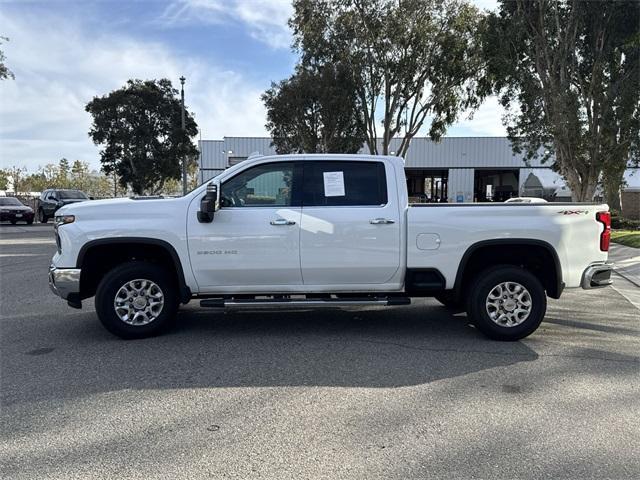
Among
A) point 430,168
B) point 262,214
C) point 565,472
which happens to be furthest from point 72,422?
point 430,168

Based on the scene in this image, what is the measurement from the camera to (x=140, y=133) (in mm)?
32250

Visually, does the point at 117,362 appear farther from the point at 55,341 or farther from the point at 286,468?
the point at 286,468

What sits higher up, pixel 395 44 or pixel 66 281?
pixel 395 44

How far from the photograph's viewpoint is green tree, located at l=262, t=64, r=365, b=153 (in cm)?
2434

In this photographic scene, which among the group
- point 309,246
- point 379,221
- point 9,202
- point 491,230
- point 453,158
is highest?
point 453,158

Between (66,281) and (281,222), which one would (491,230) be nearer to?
(281,222)

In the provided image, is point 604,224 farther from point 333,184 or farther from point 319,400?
point 319,400

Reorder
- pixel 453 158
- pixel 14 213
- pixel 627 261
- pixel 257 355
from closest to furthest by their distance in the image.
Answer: pixel 257 355
pixel 627 261
pixel 14 213
pixel 453 158

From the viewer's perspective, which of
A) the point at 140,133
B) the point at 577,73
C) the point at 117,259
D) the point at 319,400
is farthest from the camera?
the point at 140,133

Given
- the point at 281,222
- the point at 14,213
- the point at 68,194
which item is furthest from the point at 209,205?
the point at 14,213

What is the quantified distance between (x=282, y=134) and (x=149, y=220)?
24.4 m

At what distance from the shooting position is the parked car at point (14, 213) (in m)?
27.8

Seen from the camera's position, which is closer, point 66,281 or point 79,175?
point 66,281

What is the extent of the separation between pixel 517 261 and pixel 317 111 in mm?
21435
